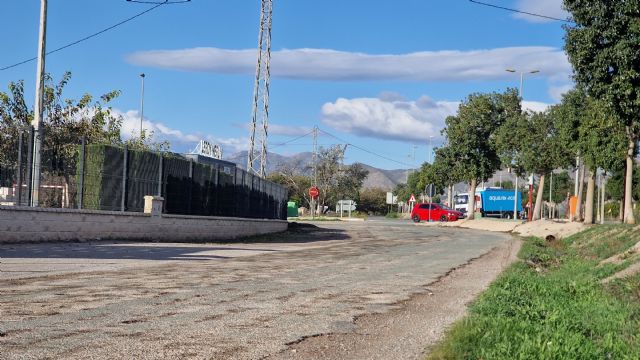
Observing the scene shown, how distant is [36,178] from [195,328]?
1419cm

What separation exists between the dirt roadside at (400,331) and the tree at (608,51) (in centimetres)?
1125

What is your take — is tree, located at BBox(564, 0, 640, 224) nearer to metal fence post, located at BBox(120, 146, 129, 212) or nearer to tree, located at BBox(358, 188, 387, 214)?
metal fence post, located at BBox(120, 146, 129, 212)

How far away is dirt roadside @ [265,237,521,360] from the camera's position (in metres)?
7.19

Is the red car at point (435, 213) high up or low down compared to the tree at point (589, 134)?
down

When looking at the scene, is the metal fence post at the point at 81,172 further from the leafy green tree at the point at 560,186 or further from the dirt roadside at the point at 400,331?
the leafy green tree at the point at 560,186

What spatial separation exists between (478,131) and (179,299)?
55.0 m

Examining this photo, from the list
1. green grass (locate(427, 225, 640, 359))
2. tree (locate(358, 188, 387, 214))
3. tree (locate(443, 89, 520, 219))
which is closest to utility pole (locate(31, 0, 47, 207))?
green grass (locate(427, 225, 640, 359))

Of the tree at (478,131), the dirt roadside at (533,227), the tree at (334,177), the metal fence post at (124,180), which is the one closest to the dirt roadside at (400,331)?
the metal fence post at (124,180)

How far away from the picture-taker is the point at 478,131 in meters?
62.8

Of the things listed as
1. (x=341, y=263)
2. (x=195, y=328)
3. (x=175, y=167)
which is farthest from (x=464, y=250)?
(x=195, y=328)

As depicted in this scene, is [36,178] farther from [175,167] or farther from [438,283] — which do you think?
[438,283]

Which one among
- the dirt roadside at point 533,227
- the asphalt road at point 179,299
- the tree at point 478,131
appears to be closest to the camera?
the asphalt road at point 179,299

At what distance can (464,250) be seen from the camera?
26.8 meters

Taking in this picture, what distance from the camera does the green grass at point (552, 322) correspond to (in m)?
6.77
